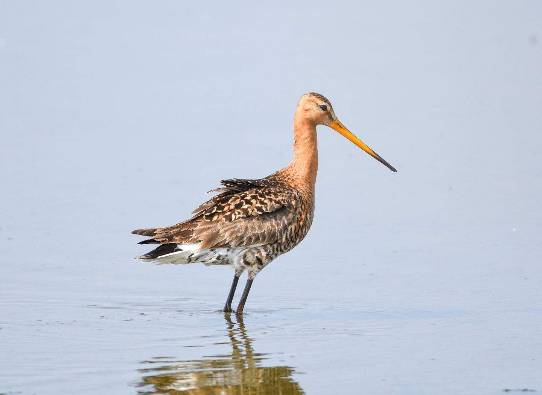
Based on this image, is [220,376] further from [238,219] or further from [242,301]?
[238,219]

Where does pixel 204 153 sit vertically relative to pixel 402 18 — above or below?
below

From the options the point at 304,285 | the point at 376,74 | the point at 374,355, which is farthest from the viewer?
the point at 376,74

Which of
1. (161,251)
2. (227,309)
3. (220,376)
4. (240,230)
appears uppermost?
(240,230)

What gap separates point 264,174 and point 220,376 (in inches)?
200

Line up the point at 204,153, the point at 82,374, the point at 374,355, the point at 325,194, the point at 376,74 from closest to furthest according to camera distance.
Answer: the point at 82,374, the point at 374,355, the point at 325,194, the point at 204,153, the point at 376,74

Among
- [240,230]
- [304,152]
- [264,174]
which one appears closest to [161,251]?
[240,230]

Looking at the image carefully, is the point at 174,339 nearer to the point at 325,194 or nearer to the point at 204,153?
the point at 325,194

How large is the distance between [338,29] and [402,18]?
1173 millimetres

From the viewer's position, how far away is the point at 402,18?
19.0m

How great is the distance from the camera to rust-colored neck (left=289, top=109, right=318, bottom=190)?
995cm

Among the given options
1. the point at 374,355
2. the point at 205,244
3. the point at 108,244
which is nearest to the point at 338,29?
the point at 108,244

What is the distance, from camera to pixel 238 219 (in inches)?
367

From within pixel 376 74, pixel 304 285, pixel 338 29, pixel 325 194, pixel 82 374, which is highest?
pixel 338 29

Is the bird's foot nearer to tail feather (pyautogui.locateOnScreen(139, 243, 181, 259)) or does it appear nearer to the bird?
the bird
